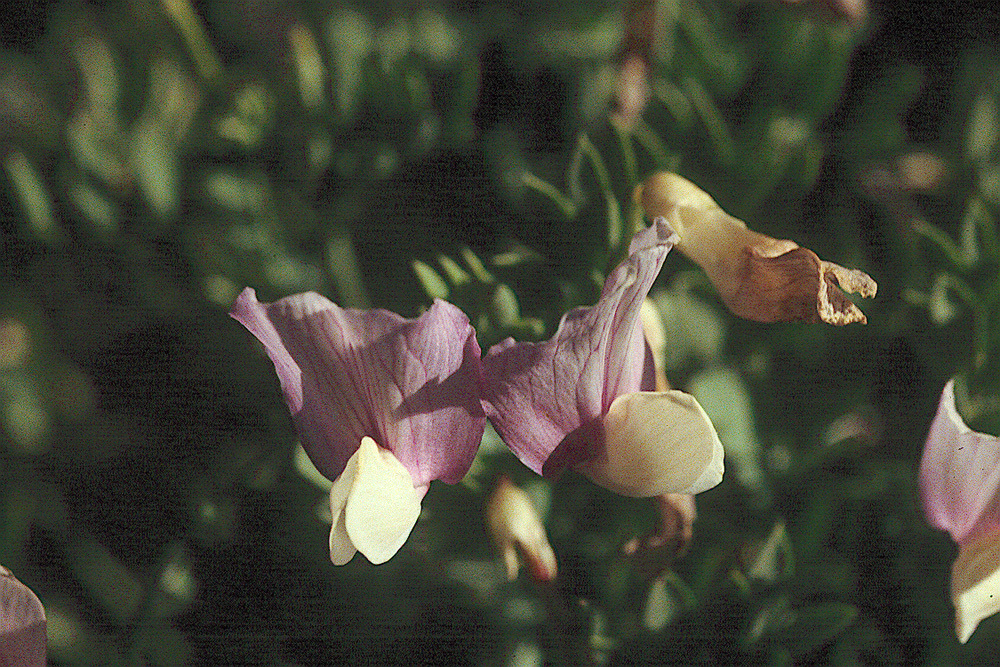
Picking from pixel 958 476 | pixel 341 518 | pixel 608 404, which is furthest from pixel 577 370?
pixel 958 476

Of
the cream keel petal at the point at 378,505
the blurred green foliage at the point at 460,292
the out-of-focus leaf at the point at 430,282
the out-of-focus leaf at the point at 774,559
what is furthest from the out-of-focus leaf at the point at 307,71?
the out-of-focus leaf at the point at 774,559

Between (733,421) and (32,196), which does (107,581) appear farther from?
(733,421)

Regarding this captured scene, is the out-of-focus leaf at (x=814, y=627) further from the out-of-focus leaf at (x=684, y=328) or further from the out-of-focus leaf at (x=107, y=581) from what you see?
the out-of-focus leaf at (x=107, y=581)

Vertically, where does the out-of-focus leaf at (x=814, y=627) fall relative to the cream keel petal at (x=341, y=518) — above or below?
below

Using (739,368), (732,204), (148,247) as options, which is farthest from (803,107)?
(148,247)

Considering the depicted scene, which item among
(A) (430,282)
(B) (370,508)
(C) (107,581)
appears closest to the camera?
(B) (370,508)

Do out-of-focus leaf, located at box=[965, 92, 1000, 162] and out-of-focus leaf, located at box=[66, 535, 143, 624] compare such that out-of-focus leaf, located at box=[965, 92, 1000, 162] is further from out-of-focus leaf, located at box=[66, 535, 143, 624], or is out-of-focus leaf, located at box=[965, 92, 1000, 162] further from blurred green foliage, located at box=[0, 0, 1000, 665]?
out-of-focus leaf, located at box=[66, 535, 143, 624]

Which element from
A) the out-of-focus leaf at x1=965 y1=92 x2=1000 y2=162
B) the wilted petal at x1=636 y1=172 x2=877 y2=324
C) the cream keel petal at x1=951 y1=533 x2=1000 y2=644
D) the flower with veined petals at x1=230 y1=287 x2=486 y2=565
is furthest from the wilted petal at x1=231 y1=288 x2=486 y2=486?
the out-of-focus leaf at x1=965 y1=92 x2=1000 y2=162
